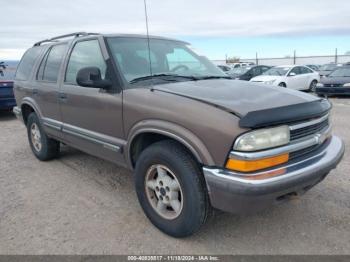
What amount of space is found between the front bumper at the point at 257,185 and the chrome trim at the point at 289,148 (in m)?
0.12

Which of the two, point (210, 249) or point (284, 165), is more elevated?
point (284, 165)

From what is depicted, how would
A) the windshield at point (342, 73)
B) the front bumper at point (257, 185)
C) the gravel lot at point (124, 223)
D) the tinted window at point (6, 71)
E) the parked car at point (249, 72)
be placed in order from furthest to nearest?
the parked car at point (249, 72) → the windshield at point (342, 73) → the tinted window at point (6, 71) → the gravel lot at point (124, 223) → the front bumper at point (257, 185)

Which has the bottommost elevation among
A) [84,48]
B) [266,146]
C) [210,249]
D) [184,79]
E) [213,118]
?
[210,249]

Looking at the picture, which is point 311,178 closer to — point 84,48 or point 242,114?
point 242,114

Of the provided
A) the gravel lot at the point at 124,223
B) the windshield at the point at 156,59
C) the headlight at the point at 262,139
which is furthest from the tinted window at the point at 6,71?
the headlight at the point at 262,139

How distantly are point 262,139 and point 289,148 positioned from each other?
0.29 meters

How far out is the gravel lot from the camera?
2.96 metres

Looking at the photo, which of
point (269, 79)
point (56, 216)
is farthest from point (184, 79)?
point (269, 79)

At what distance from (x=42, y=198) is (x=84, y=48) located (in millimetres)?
1898

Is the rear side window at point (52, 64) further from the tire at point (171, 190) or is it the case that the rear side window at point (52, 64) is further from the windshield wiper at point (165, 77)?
the tire at point (171, 190)

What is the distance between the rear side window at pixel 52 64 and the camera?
468 centimetres

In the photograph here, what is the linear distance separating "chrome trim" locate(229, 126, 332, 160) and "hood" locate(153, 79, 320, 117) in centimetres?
31

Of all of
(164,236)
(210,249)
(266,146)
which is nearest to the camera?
(266,146)

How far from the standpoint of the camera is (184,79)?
3.66 meters
